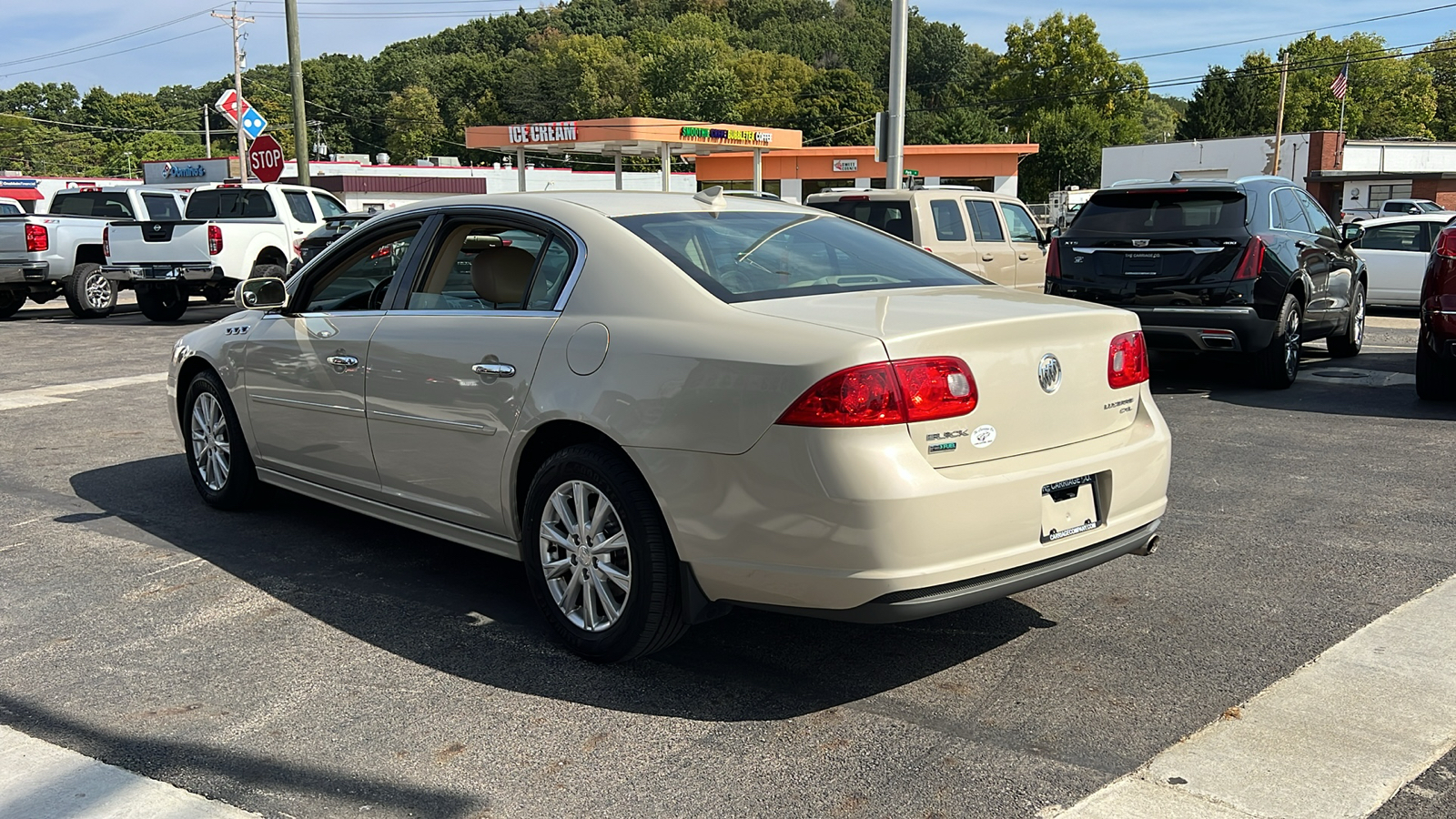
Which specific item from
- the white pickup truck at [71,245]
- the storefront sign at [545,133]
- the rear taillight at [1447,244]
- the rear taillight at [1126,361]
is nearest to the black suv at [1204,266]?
the rear taillight at [1447,244]

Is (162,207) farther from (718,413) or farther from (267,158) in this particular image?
(718,413)

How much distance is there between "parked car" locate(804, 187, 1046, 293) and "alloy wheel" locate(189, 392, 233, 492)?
7.54m

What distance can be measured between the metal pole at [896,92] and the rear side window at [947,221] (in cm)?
328

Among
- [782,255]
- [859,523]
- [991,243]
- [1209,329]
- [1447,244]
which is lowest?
[1209,329]

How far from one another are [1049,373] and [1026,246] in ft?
33.2

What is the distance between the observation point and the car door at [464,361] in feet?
14.2

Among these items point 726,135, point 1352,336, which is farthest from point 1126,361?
point 726,135

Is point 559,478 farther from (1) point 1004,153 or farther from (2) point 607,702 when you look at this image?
(1) point 1004,153

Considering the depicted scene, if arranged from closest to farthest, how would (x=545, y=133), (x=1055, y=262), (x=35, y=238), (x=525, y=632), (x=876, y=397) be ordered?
(x=876, y=397) < (x=525, y=632) < (x=1055, y=262) < (x=35, y=238) < (x=545, y=133)

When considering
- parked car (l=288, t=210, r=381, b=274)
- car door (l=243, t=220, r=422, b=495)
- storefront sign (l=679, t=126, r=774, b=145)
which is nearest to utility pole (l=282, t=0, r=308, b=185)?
parked car (l=288, t=210, r=381, b=274)

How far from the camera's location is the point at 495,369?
433 centimetres

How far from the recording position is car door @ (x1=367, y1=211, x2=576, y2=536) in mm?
4340

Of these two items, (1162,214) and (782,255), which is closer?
(782,255)

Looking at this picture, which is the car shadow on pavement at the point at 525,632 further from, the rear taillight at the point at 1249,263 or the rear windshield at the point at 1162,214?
the rear windshield at the point at 1162,214
